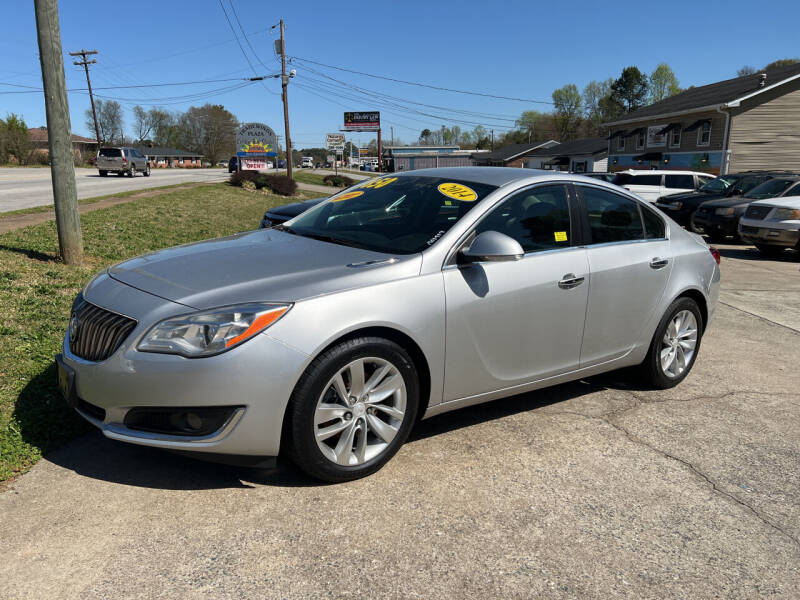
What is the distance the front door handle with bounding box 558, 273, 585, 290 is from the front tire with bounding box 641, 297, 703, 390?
1053 mm

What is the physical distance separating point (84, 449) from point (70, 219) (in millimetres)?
5056

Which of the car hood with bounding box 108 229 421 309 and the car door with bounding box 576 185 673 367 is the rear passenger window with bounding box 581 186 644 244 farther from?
the car hood with bounding box 108 229 421 309

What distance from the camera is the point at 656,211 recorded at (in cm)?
485

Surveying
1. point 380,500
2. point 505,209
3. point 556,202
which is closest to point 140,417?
point 380,500

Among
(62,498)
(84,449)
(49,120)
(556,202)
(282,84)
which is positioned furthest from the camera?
(282,84)

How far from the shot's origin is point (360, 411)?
323 centimetres

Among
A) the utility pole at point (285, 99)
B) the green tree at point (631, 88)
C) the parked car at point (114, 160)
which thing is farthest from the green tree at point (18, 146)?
the green tree at point (631, 88)

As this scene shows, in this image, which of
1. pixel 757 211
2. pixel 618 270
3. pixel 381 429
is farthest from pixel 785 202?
pixel 381 429

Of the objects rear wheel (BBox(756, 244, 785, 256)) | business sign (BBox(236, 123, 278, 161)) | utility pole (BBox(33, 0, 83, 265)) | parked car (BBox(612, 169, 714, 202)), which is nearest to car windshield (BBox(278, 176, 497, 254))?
utility pole (BBox(33, 0, 83, 265))

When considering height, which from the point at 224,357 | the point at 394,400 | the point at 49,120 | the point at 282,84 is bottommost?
the point at 394,400

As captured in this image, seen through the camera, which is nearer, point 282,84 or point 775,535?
point 775,535

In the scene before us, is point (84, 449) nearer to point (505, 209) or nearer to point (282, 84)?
point (505, 209)

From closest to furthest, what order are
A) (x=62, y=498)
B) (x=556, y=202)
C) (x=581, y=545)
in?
1. (x=581, y=545)
2. (x=62, y=498)
3. (x=556, y=202)

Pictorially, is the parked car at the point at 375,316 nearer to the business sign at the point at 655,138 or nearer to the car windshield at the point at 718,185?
the car windshield at the point at 718,185
